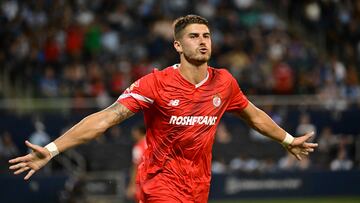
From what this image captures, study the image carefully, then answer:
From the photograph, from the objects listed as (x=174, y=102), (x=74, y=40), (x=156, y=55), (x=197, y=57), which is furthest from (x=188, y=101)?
(x=156, y=55)

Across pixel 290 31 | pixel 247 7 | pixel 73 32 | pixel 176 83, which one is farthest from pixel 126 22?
pixel 176 83

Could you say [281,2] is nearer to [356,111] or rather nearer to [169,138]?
[356,111]

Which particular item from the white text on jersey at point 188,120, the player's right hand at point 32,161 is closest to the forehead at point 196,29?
the white text on jersey at point 188,120

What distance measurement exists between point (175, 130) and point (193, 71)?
524 millimetres

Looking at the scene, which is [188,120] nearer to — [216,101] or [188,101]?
[188,101]

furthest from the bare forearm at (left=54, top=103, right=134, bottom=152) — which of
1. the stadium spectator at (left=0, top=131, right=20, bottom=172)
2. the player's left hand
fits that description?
the stadium spectator at (left=0, top=131, right=20, bottom=172)

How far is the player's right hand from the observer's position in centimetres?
658

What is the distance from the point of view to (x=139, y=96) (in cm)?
721

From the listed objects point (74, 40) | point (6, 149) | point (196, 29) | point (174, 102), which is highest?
point (74, 40)

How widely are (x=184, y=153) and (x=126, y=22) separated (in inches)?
575

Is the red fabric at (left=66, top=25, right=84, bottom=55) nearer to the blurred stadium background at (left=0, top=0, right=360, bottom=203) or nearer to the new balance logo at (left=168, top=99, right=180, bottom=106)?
the blurred stadium background at (left=0, top=0, right=360, bottom=203)

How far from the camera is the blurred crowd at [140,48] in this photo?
64.6ft

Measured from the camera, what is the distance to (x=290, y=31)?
2470 centimetres

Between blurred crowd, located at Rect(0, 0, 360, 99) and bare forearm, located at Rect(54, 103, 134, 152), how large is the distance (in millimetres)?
12185
